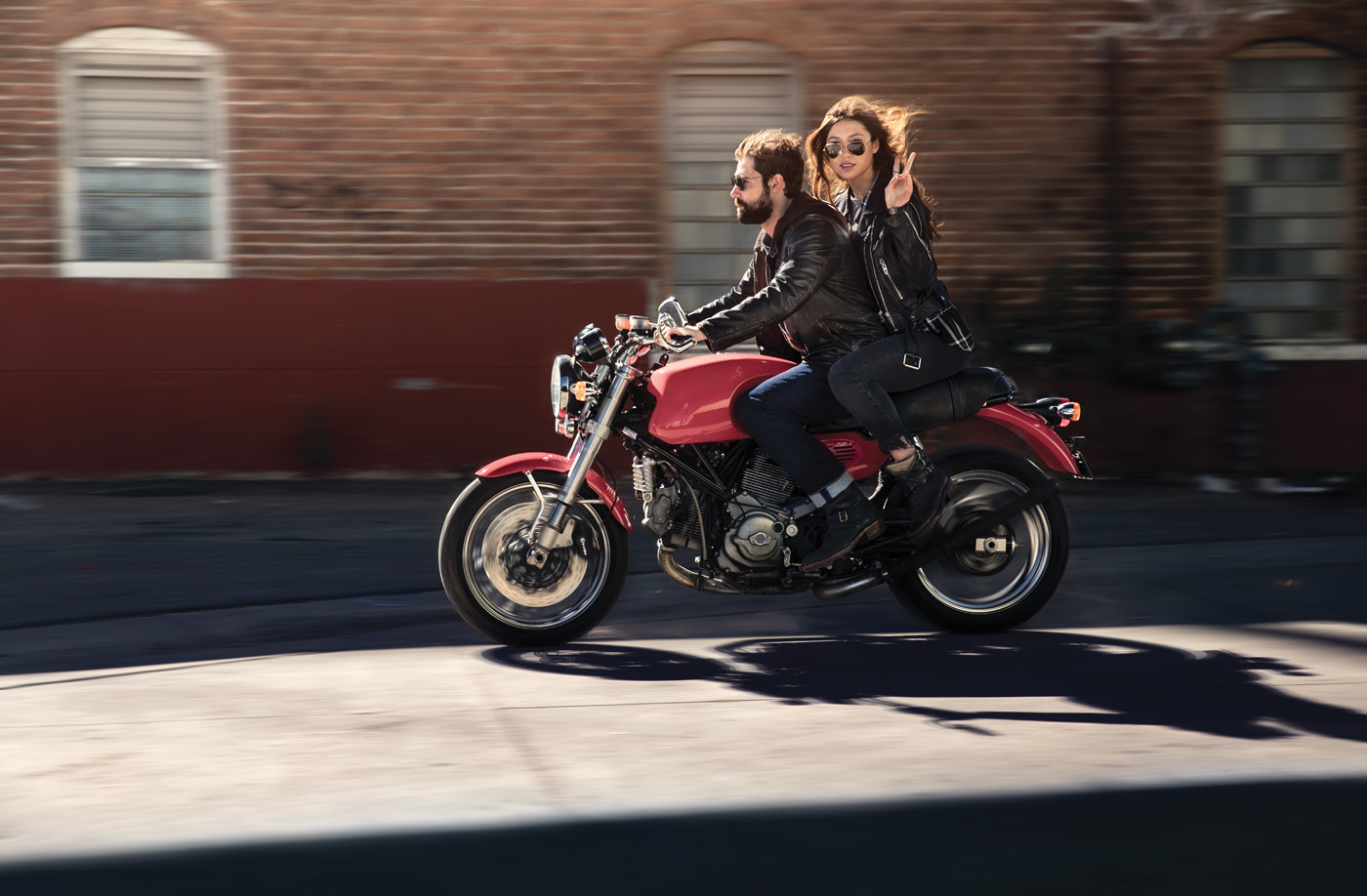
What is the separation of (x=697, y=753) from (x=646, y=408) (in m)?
1.63

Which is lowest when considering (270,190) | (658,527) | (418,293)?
(658,527)

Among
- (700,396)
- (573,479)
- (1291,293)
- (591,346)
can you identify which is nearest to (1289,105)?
(1291,293)

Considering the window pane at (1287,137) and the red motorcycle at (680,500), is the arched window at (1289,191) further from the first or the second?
the red motorcycle at (680,500)

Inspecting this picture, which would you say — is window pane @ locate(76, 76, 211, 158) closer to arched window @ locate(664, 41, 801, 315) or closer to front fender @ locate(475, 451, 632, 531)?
arched window @ locate(664, 41, 801, 315)

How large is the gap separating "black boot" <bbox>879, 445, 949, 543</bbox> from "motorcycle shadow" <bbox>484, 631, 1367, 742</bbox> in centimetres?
44

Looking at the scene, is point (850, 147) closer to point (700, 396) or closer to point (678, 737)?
point (700, 396)

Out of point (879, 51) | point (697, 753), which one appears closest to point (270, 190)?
point (879, 51)

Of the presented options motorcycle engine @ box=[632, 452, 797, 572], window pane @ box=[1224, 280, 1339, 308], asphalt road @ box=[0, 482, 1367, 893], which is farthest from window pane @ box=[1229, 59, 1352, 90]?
motorcycle engine @ box=[632, 452, 797, 572]

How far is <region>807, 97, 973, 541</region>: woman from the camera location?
5496 millimetres

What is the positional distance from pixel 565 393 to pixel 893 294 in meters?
1.20

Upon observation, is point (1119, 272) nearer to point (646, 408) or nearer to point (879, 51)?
point (879, 51)

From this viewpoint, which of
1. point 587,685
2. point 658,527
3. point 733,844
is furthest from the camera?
point 658,527

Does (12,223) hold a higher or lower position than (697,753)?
higher

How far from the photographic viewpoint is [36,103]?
10.4 metres
